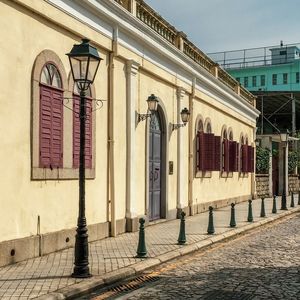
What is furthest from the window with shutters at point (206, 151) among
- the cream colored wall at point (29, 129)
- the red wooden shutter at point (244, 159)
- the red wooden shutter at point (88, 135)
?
the red wooden shutter at point (88, 135)

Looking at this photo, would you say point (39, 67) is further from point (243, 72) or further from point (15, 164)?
point (243, 72)

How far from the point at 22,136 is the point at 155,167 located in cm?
773

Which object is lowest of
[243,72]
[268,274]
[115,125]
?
[268,274]

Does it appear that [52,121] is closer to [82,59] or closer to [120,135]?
[82,59]

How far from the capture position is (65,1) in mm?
11523

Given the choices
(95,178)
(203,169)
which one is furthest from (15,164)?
(203,169)

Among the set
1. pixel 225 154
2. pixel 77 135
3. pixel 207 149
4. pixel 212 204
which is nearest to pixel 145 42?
pixel 77 135

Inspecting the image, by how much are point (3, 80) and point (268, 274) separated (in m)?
5.36

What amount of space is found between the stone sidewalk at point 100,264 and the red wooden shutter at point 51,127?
1.78 metres

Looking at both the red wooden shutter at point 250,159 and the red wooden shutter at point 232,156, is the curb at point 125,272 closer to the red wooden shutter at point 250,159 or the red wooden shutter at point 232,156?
the red wooden shutter at point 232,156

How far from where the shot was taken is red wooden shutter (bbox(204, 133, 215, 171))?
872 inches

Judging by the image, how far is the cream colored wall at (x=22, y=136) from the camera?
31.4 ft

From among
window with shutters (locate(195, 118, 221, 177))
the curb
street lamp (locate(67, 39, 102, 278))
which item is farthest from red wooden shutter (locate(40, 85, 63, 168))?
window with shutters (locate(195, 118, 221, 177))

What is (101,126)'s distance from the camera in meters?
13.3
